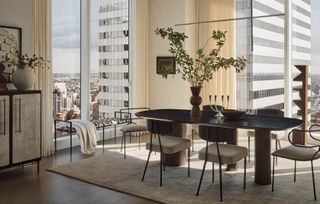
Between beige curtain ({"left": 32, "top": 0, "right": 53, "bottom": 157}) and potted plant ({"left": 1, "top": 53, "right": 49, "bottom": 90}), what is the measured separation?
0.70 feet

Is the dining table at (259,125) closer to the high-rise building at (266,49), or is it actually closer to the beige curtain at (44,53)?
the beige curtain at (44,53)

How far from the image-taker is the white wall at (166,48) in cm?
756

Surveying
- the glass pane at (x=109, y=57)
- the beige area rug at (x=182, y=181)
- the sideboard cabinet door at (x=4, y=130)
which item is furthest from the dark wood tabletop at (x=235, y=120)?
the glass pane at (x=109, y=57)

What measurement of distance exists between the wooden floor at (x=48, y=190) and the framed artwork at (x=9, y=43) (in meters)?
1.51

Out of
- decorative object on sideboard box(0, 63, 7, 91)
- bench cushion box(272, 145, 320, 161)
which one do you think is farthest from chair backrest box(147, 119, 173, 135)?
decorative object on sideboard box(0, 63, 7, 91)

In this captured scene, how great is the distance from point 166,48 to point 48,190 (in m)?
Result: 4.48

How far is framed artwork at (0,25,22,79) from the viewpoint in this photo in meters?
5.05

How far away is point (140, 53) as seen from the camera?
25.4 feet

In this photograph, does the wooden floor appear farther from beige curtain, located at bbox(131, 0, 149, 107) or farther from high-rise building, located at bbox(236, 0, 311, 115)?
high-rise building, located at bbox(236, 0, 311, 115)

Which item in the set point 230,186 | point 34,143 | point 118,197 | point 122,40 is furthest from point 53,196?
point 122,40

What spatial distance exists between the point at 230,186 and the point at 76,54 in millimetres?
3903

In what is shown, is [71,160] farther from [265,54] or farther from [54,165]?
[265,54]

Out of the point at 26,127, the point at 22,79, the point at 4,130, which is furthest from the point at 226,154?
the point at 22,79

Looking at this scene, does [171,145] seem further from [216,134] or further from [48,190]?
[48,190]
